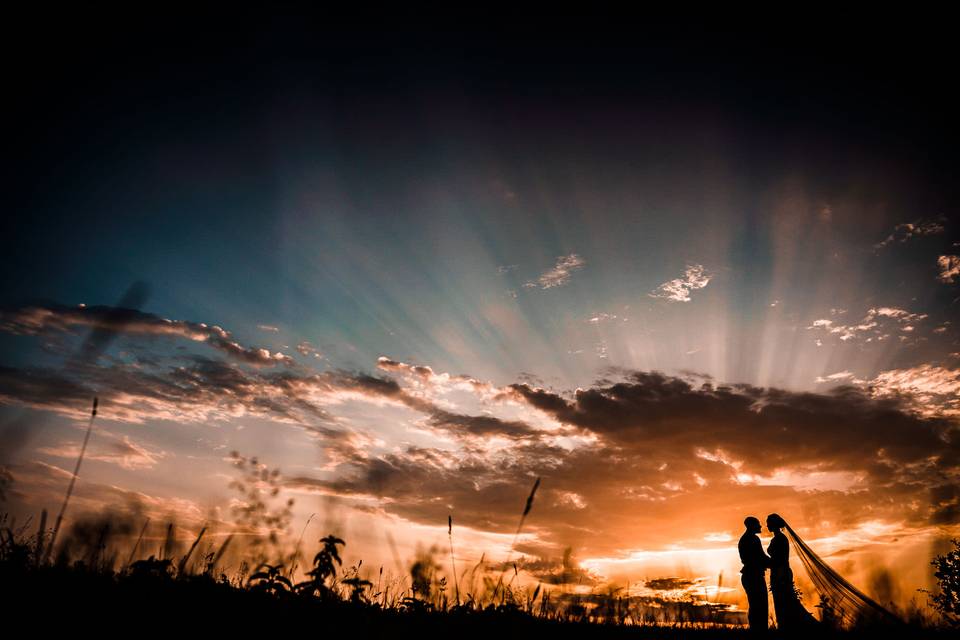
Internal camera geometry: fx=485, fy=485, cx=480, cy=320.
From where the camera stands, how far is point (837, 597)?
13.7m

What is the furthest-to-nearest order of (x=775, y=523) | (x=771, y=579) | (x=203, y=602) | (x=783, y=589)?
(x=775, y=523) → (x=771, y=579) → (x=783, y=589) → (x=203, y=602)

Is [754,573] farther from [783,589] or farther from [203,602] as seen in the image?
[203,602]

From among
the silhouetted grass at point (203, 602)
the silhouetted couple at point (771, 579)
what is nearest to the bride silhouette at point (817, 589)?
the silhouetted couple at point (771, 579)

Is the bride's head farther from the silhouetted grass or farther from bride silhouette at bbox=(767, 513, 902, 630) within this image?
the silhouetted grass

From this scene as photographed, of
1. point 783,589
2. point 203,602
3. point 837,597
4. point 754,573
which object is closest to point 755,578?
point 754,573

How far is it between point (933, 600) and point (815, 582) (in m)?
22.5

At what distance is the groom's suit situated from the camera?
1281cm

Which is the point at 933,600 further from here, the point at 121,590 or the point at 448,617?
the point at 121,590

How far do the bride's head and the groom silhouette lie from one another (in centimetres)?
50

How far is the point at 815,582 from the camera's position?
1434 cm

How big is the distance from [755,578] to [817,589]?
122 inches

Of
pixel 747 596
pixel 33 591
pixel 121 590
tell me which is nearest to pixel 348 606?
pixel 121 590

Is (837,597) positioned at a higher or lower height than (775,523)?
lower

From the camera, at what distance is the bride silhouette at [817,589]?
40.2 feet
